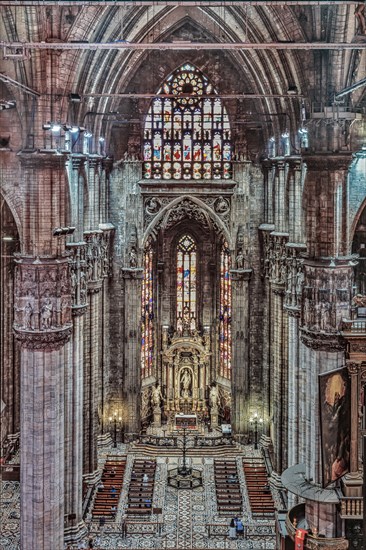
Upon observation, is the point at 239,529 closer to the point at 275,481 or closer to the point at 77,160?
the point at 275,481

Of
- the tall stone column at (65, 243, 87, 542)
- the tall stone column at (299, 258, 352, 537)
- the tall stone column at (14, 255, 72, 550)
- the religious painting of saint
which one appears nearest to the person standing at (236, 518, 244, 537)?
the tall stone column at (65, 243, 87, 542)

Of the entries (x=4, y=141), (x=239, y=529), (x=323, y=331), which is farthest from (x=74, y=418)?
(x=323, y=331)

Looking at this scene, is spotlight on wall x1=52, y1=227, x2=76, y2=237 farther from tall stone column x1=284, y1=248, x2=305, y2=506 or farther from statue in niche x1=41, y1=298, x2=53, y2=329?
tall stone column x1=284, y1=248, x2=305, y2=506

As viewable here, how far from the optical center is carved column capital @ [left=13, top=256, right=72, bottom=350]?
1270 inches

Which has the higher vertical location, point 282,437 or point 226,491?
point 282,437

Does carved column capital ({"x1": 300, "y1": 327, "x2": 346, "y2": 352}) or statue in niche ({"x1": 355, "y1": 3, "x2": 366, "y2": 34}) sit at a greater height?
statue in niche ({"x1": 355, "y1": 3, "x2": 366, "y2": 34})

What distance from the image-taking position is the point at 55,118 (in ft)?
106

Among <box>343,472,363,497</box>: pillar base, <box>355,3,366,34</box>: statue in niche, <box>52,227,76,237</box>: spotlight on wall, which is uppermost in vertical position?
<box>355,3,366,34</box>: statue in niche

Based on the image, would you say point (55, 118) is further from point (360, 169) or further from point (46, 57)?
point (360, 169)

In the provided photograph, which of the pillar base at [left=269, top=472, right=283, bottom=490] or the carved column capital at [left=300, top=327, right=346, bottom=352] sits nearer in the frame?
the carved column capital at [left=300, top=327, right=346, bottom=352]

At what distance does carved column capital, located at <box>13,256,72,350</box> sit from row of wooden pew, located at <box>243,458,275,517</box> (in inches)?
655

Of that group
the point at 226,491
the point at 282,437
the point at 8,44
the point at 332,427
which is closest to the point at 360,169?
the point at 332,427

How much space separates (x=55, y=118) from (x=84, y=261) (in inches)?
371

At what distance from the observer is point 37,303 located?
32.3 metres
